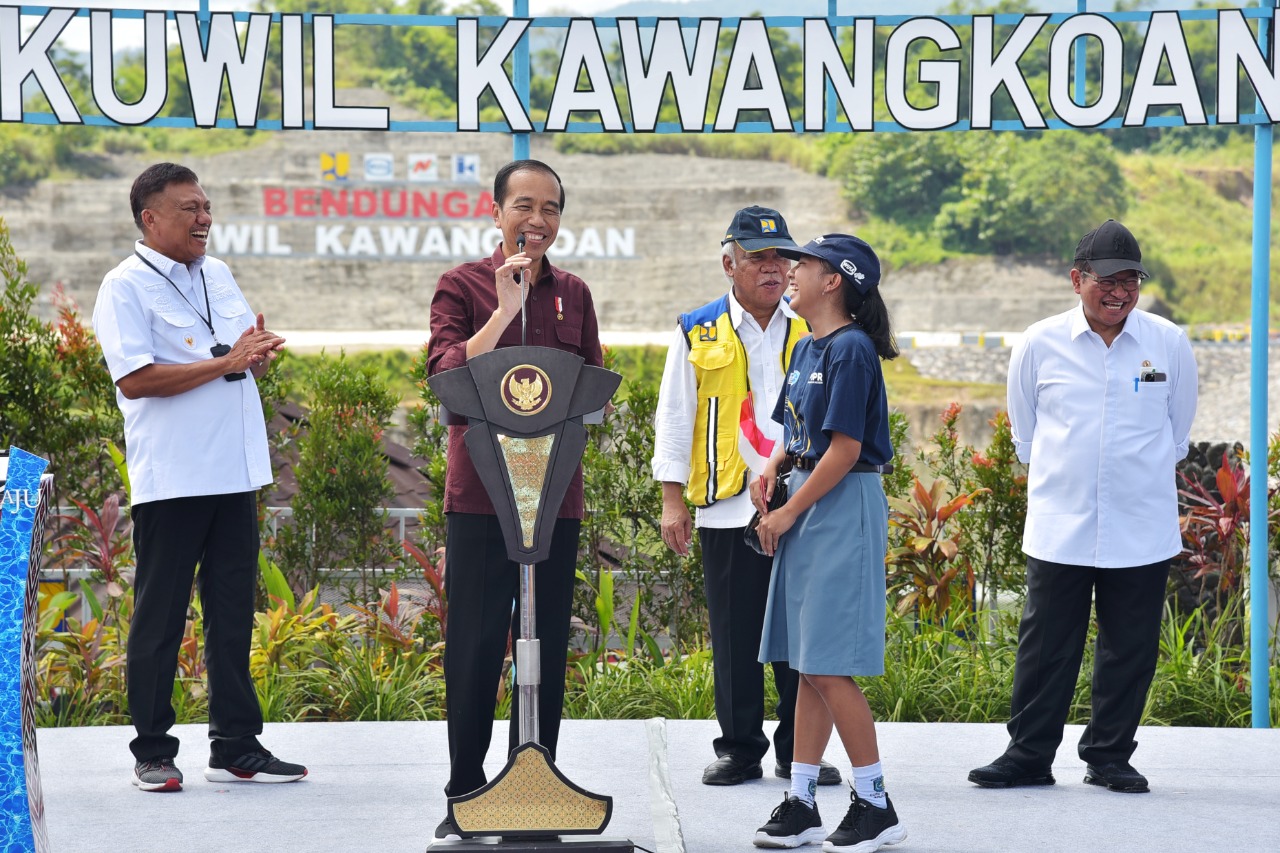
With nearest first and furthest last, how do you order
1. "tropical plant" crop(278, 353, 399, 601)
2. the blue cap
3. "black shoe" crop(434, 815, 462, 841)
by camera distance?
1. "black shoe" crop(434, 815, 462, 841)
2. the blue cap
3. "tropical plant" crop(278, 353, 399, 601)

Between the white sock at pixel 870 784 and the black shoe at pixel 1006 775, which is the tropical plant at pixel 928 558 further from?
the white sock at pixel 870 784

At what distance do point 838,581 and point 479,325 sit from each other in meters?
1.09

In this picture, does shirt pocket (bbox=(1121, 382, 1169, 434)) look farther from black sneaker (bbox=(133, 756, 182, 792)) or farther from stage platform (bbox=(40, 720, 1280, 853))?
black sneaker (bbox=(133, 756, 182, 792))

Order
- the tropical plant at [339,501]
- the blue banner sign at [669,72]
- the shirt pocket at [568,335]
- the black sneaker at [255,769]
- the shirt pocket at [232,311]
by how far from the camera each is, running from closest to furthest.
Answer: the shirt pocket at [568,335], the black sneaker at [255,769], the shirt pocket at [232,311], the blue banner sign at [669,72], the tropical plant at [339,501]

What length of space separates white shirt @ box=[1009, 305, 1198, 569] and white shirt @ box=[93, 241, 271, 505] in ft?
7.25

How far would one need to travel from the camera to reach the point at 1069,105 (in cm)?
496

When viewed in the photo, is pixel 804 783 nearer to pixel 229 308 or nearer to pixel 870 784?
pixel 870 784

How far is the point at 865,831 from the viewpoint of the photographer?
3.34 meters

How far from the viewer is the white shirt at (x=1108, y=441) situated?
402cm

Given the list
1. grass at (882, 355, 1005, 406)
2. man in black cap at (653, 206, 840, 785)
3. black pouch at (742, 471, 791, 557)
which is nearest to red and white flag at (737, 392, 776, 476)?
man in black cap at (653, 206, 840, 785)

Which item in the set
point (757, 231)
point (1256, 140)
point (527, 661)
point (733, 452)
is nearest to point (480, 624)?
point (527, 661)

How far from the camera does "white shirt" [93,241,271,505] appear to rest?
3.90m

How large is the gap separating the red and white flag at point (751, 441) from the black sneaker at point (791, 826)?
1016 mm

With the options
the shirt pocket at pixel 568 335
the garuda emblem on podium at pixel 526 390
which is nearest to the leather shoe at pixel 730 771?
the shirt pocket at pixel 568 335
